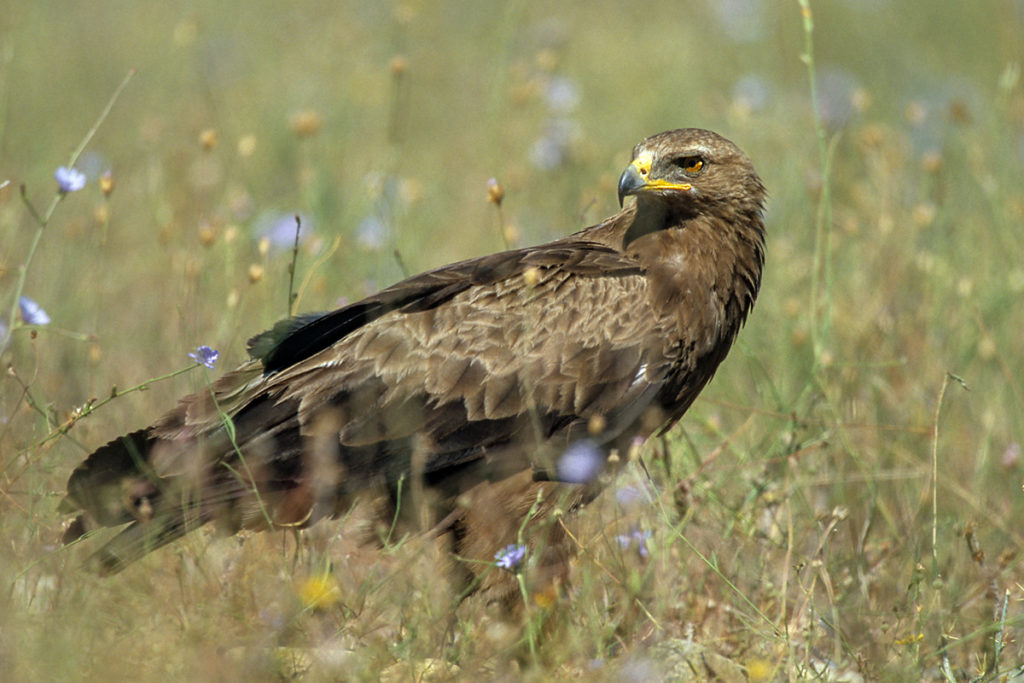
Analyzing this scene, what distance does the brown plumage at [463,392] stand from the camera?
3.82m

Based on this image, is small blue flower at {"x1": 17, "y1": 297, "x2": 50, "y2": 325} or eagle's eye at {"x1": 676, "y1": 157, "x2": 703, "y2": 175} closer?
A: small blue flower at {"x1": 17, "y1": 297, "x2": 50, "y2": 325}

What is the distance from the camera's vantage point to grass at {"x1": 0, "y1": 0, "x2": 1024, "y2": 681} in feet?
10.4

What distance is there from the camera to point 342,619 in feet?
10.8

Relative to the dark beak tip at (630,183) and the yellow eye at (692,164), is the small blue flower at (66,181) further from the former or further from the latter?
the yellow eye at (692,164)

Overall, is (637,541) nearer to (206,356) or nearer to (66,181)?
(206,356)

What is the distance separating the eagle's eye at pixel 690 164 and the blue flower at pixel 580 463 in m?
1.11

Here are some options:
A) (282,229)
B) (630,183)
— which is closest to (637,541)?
(630,183)

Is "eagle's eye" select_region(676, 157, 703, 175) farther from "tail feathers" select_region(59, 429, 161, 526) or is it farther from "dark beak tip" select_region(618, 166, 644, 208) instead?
"tail feathers" select_region(59, 429, 161, 526)

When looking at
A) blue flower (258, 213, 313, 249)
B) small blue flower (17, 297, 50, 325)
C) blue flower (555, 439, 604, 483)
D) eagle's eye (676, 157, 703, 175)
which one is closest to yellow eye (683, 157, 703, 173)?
eagle's eye (676, 157, 703, 175)

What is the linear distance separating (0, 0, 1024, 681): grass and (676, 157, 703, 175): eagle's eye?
46 cm

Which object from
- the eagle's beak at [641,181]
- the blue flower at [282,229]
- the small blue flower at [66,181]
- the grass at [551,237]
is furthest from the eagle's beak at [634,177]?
the blue flower at [282,229]

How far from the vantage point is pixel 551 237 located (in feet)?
21.7

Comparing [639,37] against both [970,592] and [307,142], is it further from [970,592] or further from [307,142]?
[970,592]

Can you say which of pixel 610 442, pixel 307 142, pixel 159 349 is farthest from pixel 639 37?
pixel 610 442
